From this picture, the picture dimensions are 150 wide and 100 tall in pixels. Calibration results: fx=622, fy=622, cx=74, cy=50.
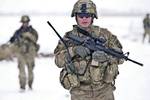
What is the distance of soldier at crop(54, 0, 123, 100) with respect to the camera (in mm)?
7297

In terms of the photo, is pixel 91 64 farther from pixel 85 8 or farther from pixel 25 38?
pixel 25 38

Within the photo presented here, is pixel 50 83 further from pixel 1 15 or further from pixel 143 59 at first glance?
pixel 1 15

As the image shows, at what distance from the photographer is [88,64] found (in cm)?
733

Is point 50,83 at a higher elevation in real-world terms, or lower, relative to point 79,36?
lower

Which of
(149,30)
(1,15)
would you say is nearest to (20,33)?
(149,30)

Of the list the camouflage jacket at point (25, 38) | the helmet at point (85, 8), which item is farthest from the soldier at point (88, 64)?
the camouflage jacket at point (25, 38)

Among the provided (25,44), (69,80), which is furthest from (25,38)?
(69,80)

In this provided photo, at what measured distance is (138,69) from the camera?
17906mm

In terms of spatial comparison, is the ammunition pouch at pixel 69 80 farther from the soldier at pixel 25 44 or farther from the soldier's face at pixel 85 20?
the soldier at pixel 25 44

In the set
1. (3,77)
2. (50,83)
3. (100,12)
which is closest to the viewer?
(50,83)

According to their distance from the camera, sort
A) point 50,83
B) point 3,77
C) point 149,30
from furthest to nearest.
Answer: point 149,30
point 3,77
point 50,83

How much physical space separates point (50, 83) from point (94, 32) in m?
8.57

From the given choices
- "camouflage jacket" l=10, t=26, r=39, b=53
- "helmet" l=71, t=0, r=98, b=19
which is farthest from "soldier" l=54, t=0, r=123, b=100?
"camouflage jacket" l=10, t=26, r=39, b=53

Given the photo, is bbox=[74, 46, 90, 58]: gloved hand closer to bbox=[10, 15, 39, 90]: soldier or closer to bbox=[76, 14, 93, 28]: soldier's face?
bbox=[76, 14, 93, 28]: soldier's face
